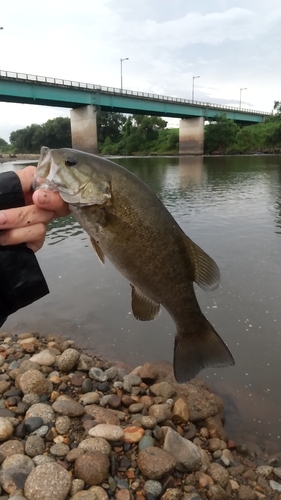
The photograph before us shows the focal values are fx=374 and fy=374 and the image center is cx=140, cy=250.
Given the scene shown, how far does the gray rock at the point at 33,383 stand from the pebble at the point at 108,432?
0.99 meters

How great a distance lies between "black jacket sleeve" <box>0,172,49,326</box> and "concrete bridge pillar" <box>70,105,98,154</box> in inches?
2167

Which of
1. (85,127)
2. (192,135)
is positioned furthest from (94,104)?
(192,135)

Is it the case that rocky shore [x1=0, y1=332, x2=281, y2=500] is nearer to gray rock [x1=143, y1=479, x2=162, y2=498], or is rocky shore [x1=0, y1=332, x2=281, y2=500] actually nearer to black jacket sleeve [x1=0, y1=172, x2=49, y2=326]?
gray rock [x1=143, y1=479, x2=162, y2=498]

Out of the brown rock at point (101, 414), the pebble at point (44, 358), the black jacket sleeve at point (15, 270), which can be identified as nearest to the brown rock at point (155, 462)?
the brown rock at point (101, 414)

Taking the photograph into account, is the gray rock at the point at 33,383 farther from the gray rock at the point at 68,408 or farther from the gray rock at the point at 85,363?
the gray rock at the point at 85,363

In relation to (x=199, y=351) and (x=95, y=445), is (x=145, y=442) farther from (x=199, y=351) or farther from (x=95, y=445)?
(x=199, y=351)

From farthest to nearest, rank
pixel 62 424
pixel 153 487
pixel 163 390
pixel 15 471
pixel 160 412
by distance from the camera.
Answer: pixel 163 390, pixel 160 412, pixel 62 424, pixel 153 487, pixel 15 471

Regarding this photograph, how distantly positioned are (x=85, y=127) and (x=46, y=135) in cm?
3303

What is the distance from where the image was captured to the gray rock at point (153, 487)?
3.32 meters

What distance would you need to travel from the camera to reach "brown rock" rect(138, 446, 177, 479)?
3.43 meters

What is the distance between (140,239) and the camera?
8.07 feet

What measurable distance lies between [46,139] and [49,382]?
86.7 meters

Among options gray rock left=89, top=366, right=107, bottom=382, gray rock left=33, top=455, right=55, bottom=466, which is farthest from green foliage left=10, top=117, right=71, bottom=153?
gray rock left=33, top=455, right=55, bottom=466

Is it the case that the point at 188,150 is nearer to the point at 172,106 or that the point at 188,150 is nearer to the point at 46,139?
the point at 172,106
